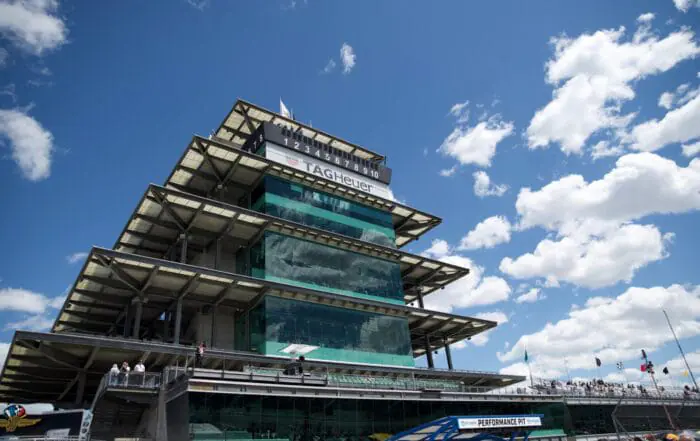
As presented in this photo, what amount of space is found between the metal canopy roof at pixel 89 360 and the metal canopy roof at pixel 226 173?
17.9 m

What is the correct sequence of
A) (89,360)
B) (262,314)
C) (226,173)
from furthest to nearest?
1. (226,173)
2. (262,314)
3. (89,360)

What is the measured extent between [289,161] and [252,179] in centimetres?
434

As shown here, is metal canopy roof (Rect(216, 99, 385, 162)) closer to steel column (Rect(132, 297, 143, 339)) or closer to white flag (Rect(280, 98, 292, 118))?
white flag (Rect(280, 98, 292, 118))

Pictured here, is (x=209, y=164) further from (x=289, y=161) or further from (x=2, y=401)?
(x=2, y=401)

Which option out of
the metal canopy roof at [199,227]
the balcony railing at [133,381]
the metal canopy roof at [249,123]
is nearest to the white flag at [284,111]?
the metal canopy roof at [249,123]

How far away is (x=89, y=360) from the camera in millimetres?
37219

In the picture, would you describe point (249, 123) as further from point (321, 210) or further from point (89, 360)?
point (89, 360)

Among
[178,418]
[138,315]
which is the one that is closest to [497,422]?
[178,418]

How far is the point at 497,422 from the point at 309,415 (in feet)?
37.9

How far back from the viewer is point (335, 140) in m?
62.1

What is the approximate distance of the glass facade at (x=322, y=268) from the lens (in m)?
44.7

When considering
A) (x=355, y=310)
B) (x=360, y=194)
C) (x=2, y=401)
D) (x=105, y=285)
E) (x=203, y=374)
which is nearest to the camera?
(x=203, y=374)

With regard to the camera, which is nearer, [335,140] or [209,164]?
[209,164]

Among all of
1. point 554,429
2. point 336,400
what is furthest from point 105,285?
point 554,429
